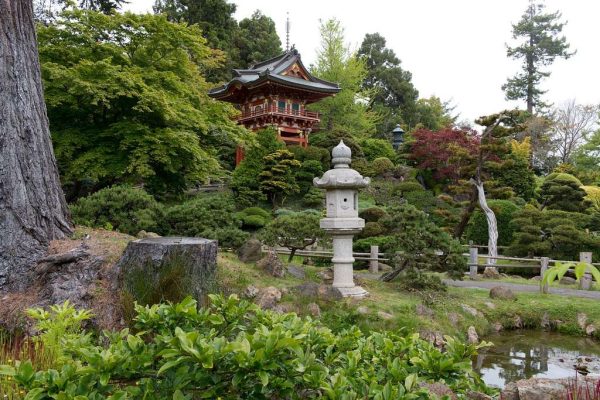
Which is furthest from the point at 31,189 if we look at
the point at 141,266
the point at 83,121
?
the point at 83,121

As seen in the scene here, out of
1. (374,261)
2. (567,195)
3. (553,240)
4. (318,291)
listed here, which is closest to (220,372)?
(318,291)

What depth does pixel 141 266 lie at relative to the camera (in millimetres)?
3854

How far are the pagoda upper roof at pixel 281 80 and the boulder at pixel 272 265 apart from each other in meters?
13.3

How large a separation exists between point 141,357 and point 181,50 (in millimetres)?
9102

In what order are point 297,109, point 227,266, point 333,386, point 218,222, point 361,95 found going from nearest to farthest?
1. point 333,386
2. point 227,266
3. point 218,222
4. point 297,109
5. point 361,95

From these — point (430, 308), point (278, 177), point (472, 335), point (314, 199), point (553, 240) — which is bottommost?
point (472, 335)

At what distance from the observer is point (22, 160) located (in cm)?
428

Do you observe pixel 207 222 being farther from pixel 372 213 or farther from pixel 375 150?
pixel 375 150

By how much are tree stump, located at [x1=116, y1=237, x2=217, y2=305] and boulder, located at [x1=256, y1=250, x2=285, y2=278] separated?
2.61 meters

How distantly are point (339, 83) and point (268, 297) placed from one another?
69.3ft

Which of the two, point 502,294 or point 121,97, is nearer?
point 502,294

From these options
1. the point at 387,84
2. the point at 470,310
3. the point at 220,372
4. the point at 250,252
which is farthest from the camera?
the point at 387,84

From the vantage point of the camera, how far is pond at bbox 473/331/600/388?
4.86 meters

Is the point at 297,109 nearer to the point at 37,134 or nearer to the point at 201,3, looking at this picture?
the point at 201,3
